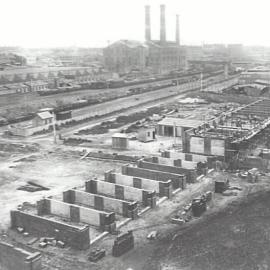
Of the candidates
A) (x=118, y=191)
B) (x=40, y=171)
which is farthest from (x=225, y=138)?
(x=40, y=171)

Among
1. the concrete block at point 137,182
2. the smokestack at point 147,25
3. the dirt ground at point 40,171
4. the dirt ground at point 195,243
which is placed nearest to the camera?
the dirt ground at point 195,243

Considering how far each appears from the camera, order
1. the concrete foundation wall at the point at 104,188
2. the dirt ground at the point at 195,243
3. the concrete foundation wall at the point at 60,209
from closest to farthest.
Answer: the dirt ground at the point at 195,243, the concrete foundation wall at the point at 60,209, the concrete foundation wall at the point at 104,188

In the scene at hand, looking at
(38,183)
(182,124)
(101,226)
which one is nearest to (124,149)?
(182,124)

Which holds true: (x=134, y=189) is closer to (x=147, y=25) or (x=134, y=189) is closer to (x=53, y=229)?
(x=53, y=229)

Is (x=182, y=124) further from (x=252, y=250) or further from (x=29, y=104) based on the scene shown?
(x=29, y=104)

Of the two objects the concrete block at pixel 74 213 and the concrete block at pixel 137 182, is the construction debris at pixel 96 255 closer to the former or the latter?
the concrete block at pixel 74 213

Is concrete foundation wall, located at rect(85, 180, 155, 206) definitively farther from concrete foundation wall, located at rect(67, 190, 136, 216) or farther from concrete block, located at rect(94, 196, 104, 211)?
concrete block, located at rect(94, 196, 104, 211)

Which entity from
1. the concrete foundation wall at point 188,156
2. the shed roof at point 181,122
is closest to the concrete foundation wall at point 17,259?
the concrete foundation wall at point 188,156

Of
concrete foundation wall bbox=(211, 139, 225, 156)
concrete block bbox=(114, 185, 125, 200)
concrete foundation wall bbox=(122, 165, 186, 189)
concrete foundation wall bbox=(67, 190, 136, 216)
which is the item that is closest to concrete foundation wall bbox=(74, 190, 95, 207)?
concrete foundation wall bbox=(67, 190, 136, 216)
